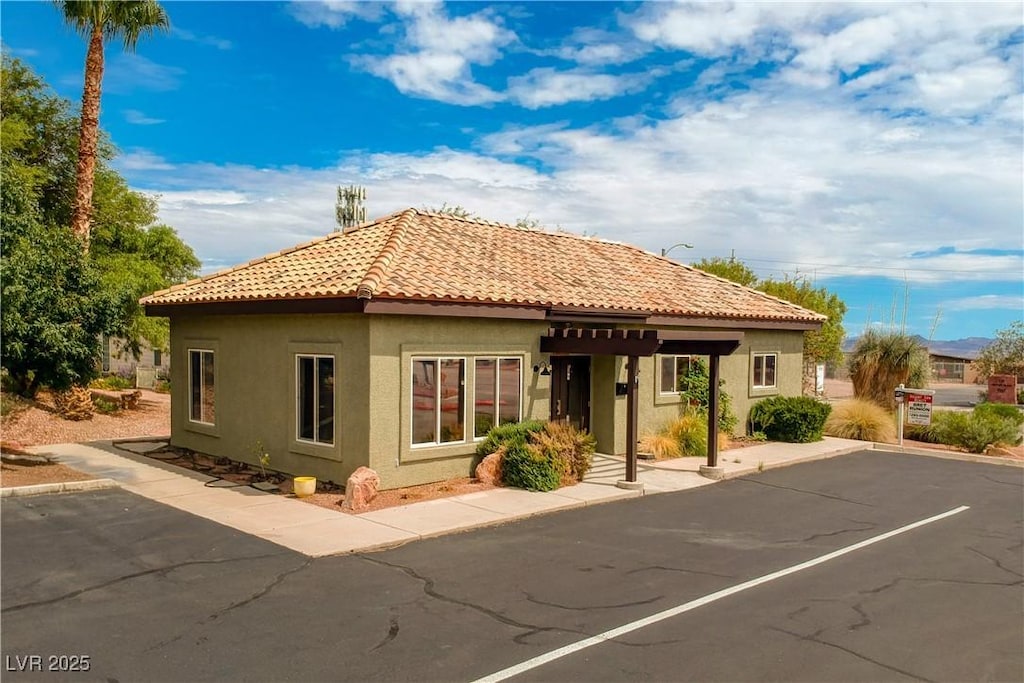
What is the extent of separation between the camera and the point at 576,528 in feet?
35.4

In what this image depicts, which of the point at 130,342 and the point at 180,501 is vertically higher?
the point at 130,342

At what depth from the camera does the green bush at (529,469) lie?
13039 mm

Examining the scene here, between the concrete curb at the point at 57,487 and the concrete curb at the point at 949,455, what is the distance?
1864 centimetres

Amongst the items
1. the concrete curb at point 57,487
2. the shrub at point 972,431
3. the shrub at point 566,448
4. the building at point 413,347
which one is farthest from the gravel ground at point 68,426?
the shrub at point 972,431

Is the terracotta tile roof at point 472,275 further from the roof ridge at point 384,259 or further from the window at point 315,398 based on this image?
the window at point 315,398

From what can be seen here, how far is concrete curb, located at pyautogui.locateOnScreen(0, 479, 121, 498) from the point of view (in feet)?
38.6

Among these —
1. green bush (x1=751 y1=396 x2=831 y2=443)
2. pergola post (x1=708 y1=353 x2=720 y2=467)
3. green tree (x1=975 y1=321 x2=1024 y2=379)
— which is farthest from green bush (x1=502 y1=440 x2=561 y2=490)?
green tree (x1=975 y1=321 x2=1024 y2=379)

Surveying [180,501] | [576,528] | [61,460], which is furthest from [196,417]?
[576,528]

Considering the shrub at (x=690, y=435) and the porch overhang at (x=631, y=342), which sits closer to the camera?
the porch overhang at (x=631, y=342)

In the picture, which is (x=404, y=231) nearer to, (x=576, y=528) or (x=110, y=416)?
(x=576, y=528)

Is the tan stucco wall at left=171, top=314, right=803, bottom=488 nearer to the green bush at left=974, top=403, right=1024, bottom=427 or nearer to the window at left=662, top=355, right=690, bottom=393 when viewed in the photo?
the window at left=662, top=355, right=690, bottom=393

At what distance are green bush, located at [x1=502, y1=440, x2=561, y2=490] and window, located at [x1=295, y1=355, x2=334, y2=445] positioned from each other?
3.19 metres

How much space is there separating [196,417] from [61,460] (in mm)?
2667

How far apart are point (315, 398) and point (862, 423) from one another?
16.4 metres
